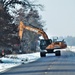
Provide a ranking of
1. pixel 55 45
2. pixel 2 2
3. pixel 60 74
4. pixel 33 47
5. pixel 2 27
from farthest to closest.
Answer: pixel 33 47 < pixel 2 2 < pixel 55 45 < pixel 2 27 < pixel 60 74

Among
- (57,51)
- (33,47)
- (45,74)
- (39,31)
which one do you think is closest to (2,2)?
(39,31)

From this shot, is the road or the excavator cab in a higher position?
the excavator cab

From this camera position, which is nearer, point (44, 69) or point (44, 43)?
point (44, 69)

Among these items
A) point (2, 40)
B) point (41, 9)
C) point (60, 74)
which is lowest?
point (60, 74)

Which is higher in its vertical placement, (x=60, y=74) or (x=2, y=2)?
(x=2, y=2)

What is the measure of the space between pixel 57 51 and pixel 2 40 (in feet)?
35.6

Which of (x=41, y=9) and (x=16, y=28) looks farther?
(x=41, y=9)

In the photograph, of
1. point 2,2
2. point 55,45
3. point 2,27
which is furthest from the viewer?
point 2,2

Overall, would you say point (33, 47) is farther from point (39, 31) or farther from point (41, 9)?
point (39, 31)

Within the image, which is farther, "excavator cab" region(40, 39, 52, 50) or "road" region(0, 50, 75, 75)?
"excavator cab" region(40, 39, 52, 50)

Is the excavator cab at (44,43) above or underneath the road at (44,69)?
above

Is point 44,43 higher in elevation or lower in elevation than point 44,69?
higher

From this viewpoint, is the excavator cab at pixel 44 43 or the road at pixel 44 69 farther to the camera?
the excavator cab at pixel 44 43

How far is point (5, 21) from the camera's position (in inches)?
2175
